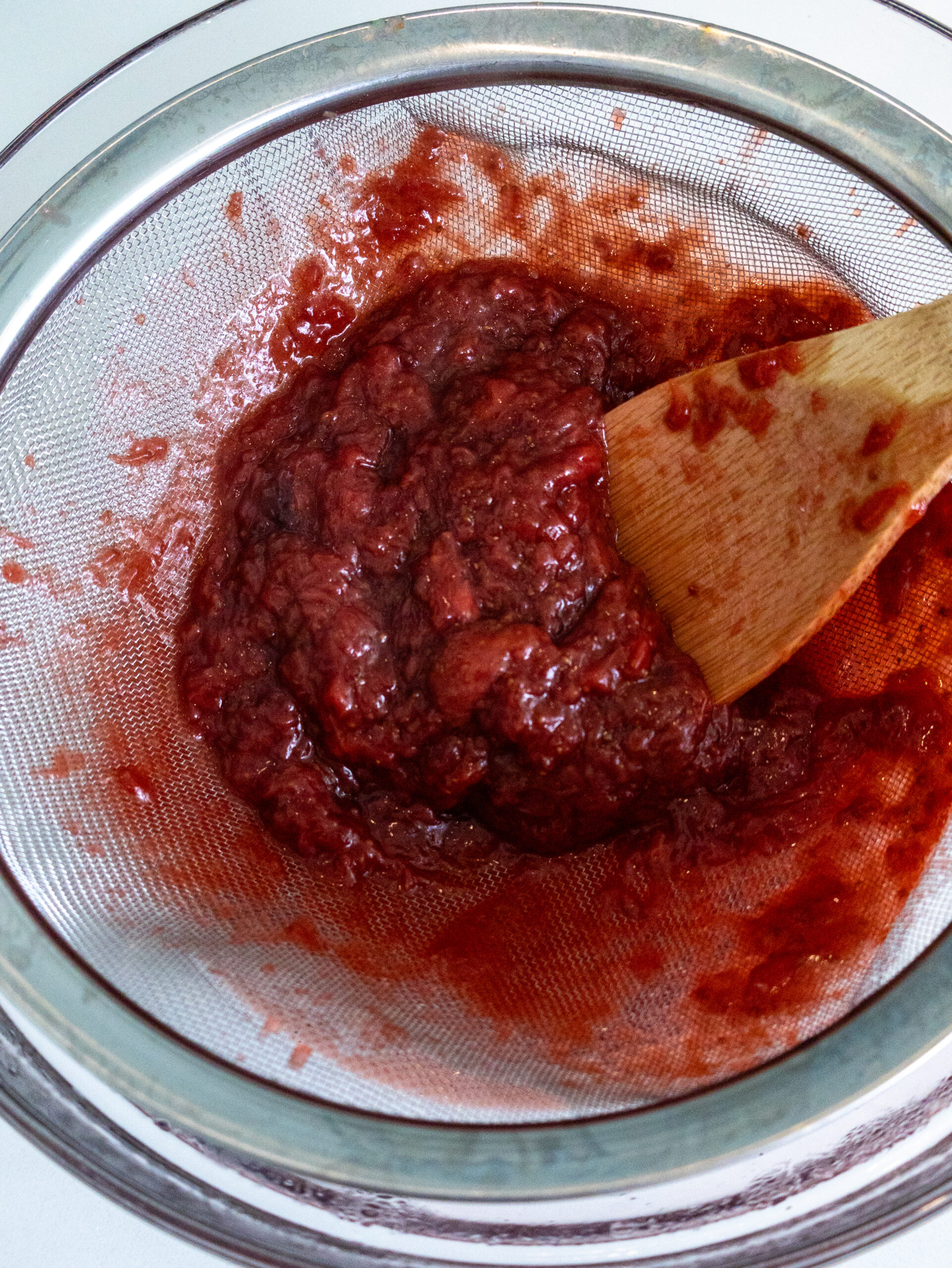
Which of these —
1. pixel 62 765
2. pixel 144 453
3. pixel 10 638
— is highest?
pixel 144 453

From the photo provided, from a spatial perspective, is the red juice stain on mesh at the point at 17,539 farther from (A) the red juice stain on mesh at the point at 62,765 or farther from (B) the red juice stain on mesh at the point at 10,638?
(A) the red juice stain on mesh at the point at 62,765

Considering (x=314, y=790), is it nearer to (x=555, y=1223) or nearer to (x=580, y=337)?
(x=555, y=1223)

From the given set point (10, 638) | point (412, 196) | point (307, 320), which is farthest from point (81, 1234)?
point (412, 196)

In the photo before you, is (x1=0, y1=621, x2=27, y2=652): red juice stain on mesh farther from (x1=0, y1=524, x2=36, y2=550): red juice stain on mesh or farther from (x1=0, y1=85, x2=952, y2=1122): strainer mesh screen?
(x1=0, y1=524, x2=36, y2=550): red juice stain on mesh

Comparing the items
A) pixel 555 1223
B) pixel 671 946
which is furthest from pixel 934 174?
pixel 555 1223

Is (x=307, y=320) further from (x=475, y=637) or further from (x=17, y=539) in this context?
(x=475, y=637)


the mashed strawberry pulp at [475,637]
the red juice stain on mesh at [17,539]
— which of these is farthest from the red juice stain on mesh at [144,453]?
the red juice stain on mesh at [17,539]
